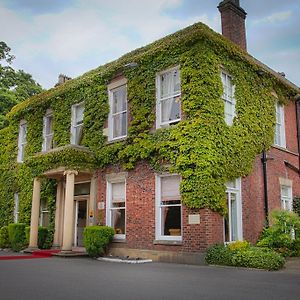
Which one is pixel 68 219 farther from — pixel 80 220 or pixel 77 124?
pixel 77 124

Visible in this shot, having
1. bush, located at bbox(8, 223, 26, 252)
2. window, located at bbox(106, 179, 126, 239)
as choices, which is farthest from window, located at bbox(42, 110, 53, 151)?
window, located at bbox(106, 179, 126, 239)

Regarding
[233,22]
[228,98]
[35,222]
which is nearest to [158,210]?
[228,98]

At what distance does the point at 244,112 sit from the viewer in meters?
15.8

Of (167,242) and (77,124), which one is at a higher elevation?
(77,124)

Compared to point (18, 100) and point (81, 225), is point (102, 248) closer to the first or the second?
point (81, 225)

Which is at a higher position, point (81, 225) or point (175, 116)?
point (175, 116)

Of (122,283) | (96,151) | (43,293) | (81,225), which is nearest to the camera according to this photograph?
(43,293)

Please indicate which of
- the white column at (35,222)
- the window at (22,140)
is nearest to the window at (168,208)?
the white column at (35,222)

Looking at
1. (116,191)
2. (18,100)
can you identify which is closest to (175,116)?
(116,191)

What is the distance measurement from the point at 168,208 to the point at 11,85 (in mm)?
26515

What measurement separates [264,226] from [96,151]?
7.58m

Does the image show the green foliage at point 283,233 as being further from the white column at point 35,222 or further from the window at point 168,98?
the white column at point 35,222

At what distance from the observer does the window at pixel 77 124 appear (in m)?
18.9

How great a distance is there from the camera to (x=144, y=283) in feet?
28.2
